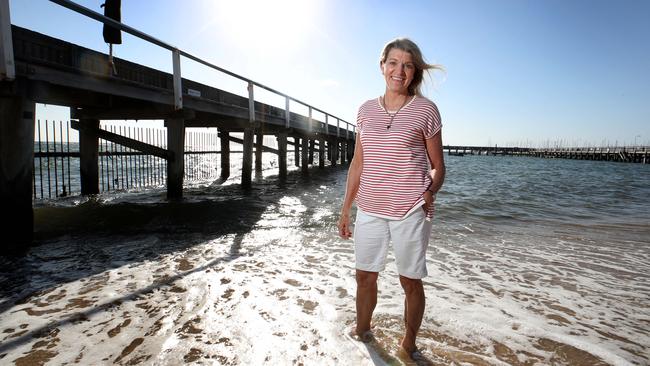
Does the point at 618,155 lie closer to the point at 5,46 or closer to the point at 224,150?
the point at 224,150

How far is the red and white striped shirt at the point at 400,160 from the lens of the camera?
73.7 inches

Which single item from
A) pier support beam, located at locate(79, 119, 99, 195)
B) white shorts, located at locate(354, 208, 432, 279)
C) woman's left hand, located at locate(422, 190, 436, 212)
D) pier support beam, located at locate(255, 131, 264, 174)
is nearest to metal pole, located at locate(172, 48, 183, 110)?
pier support beam, located at locate(79, 119, 99, 195)

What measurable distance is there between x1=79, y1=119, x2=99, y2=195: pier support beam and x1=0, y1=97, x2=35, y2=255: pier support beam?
5054mm

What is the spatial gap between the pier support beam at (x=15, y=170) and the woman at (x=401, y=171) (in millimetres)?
4333

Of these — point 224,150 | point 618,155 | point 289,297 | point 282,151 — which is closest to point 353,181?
point 289,297

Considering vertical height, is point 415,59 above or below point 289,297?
above

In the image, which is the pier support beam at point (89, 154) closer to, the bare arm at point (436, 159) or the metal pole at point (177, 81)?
the metal pole at point (177, 81)

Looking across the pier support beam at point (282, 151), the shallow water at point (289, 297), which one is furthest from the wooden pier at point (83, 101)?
the pier support beam at point (282, 151)

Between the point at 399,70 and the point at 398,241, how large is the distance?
3.07ft

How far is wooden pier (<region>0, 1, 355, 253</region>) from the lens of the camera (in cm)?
419

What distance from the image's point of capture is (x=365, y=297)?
7.39 feet

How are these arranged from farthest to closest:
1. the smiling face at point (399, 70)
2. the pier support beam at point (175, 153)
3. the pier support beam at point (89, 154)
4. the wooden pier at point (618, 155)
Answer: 1. the wooden pier at point (618, 155)
2. the pier support beam at point (89, 154)
3. the pier support beam at point (175, 153)
4. the smiling face at point (399, 70)

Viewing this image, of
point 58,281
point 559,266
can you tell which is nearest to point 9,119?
point 58,281

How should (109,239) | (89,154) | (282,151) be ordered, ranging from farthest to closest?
(282,151)
(89,154)
(109,239)
